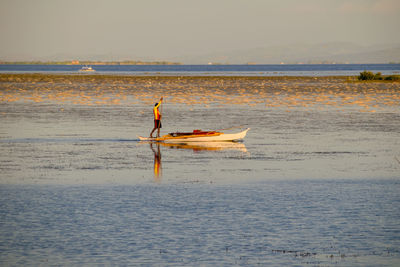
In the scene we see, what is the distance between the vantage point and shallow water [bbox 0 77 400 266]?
51.1 feet

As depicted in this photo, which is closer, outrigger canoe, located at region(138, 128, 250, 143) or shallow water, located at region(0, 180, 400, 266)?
shallow water, located at region(0, 180, 400, 266)

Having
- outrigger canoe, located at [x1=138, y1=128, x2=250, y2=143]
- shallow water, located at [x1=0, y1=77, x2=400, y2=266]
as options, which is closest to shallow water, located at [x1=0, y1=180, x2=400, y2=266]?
shallow water, located at [x1=0, y1=77, x2=400, y2=266]

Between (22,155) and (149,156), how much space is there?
5549 mm

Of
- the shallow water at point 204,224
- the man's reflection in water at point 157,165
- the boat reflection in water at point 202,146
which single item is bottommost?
the boat reflection in water at point 202,146

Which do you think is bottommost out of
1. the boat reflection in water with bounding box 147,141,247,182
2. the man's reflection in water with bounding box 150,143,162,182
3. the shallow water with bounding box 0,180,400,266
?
the boat reflection in water with bounding box 147,141,247,182

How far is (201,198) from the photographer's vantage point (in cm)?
2084

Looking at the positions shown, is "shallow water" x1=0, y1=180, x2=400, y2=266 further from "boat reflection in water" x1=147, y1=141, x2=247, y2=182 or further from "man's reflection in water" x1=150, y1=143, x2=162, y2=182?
"boat reflection in water" x1=147, y1=141, x2=247, y2=182

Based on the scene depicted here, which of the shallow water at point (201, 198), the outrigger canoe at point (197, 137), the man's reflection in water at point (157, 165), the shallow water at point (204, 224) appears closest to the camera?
the shallow water at point (204, 224)

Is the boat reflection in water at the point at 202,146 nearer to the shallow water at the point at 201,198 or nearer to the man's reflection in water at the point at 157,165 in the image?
the man's reflection in water at the point at 157,165

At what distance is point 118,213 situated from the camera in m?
19.0

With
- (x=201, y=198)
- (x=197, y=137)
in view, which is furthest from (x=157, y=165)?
(x=201, y=198)

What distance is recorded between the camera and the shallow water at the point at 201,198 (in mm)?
15562

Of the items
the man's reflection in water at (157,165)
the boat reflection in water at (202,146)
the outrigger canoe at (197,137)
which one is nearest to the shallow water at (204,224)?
the man's reflection in water at (157,165)

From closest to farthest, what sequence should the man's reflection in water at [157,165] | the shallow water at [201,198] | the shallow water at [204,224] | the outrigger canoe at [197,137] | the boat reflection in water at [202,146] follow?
the shallow water at [204,224], the shallow water at [201,198], the man's reflection in water at [157,165], the boat reflection in water at [202,146], the outrigger canoe at [197,137]
